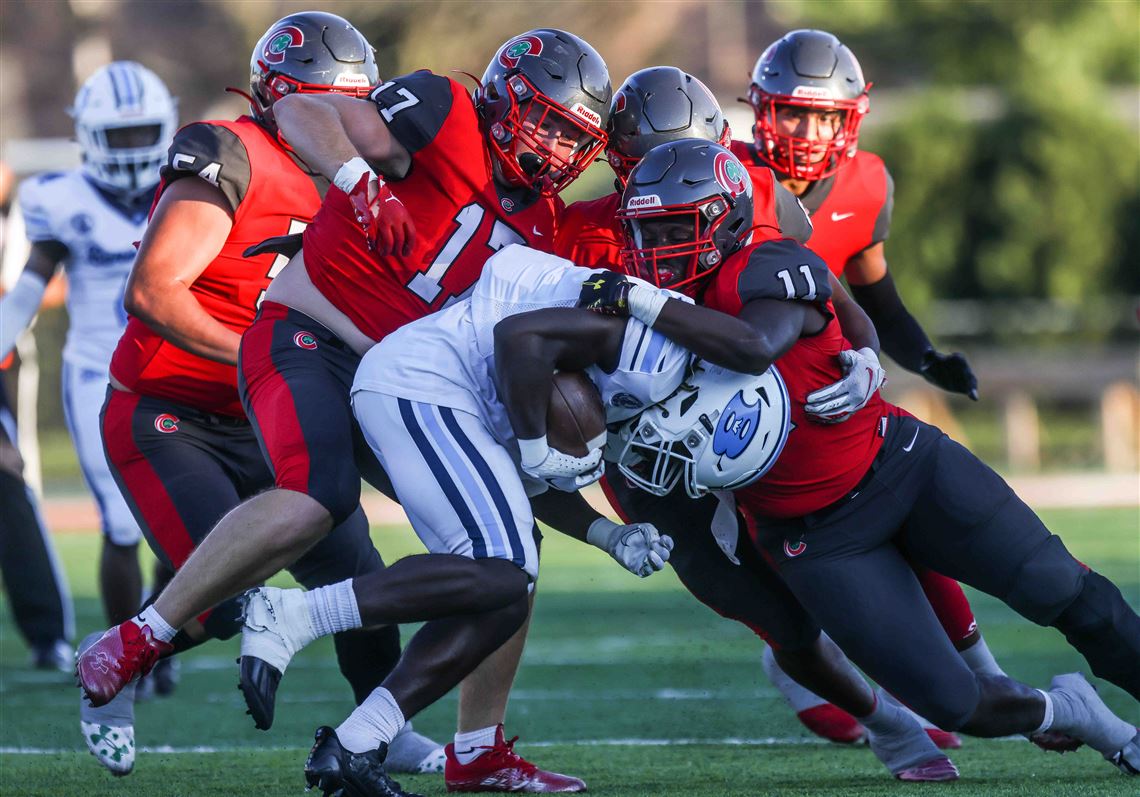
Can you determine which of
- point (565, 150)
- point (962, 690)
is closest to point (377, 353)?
point (565, 150)

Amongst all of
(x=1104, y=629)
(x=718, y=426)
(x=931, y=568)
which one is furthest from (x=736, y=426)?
(x=1104, y=629)

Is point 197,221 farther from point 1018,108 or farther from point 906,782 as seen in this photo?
point 1018,108

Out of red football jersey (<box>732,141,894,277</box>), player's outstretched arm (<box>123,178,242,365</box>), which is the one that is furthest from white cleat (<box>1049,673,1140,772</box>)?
player's outstretched arm (<box>123,178,242,365</box>)

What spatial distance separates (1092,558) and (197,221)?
20.7 feet

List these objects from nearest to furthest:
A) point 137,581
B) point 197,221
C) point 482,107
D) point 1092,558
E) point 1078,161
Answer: point 482,107 < point 197,221 < point 137,581 < point 1092,558 < point 1078,161

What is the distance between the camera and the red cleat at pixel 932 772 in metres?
4.26

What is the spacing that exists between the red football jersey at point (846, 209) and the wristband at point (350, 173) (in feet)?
5.23

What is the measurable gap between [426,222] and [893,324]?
6.15ft

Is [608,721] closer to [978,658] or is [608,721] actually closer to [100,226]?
[978,658]

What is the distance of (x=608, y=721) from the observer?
5508 mm

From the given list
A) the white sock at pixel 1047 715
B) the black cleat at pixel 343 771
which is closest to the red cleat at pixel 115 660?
the black cleat at pixel 343 771

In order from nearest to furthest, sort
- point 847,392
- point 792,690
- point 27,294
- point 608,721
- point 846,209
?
point 847,392
point 792,690
point 846,209
point 608,721
point 27,294

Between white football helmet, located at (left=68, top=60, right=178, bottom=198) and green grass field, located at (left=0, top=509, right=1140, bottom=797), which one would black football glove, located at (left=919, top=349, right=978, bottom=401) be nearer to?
green grass field, located at (left=0, top=509, right=1140, bottom=797)

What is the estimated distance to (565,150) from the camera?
13.6ft
